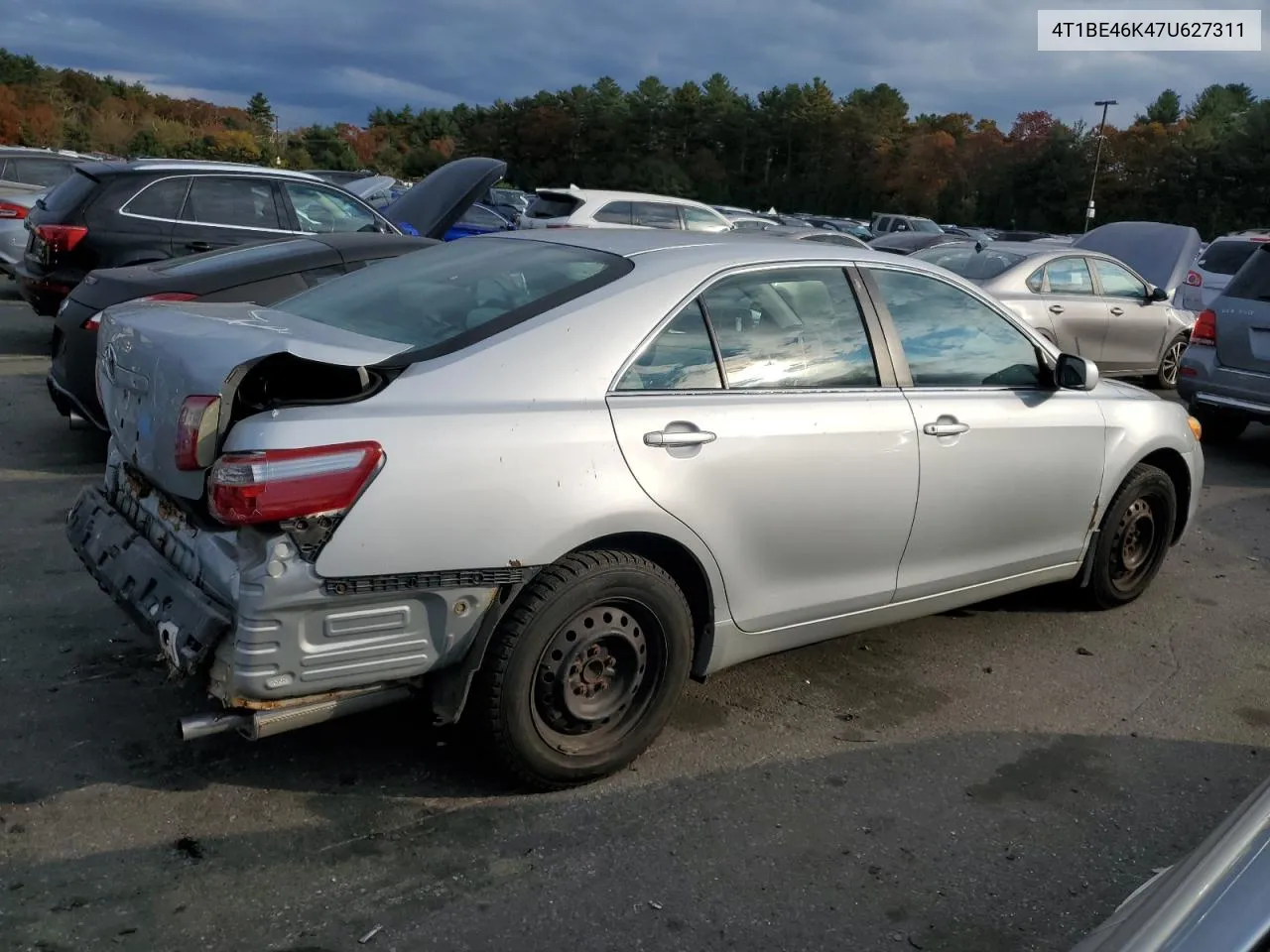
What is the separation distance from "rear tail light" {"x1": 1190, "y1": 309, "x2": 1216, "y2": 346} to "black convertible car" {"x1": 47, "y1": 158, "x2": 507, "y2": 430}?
6.29 m

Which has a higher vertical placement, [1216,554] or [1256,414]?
[1256,414]

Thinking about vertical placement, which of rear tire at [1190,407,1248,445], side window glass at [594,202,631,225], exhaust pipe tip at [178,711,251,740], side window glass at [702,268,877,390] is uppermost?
side window glass at [594,202,631,225]

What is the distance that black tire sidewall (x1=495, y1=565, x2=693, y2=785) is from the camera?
3000mm

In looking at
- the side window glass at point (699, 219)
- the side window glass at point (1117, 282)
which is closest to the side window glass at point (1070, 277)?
the side window glass at point (1117, 282)

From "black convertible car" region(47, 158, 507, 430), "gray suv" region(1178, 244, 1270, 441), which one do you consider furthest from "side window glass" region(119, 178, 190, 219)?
"gray suv" region(1178, 244, 1270, 441)

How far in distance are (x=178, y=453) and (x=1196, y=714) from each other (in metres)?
3.69

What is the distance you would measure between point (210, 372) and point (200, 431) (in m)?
0.17

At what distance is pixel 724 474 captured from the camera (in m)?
3.34

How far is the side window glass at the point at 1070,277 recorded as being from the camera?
35.0 ft

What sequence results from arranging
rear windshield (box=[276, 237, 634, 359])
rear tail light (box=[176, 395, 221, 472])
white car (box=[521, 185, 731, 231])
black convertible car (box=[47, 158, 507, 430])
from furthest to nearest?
white car (box=[521, 185, 731, 231]), black convertible car (box=[47, 158, 507, 430]), rear windshield (box=[276, 237, 634, 359]), rear tail light (box=[176, 395, 221, 472])

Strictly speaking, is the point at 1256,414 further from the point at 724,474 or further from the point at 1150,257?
the point at 1150,257

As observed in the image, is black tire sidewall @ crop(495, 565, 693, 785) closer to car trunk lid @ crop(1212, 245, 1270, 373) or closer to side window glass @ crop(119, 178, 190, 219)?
car trunk lid @ crop(1212, 245, 1270, 373)

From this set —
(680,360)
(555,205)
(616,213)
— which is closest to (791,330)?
(680,360)

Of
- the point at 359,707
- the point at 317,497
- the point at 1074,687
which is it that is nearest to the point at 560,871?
the point at 359,707
